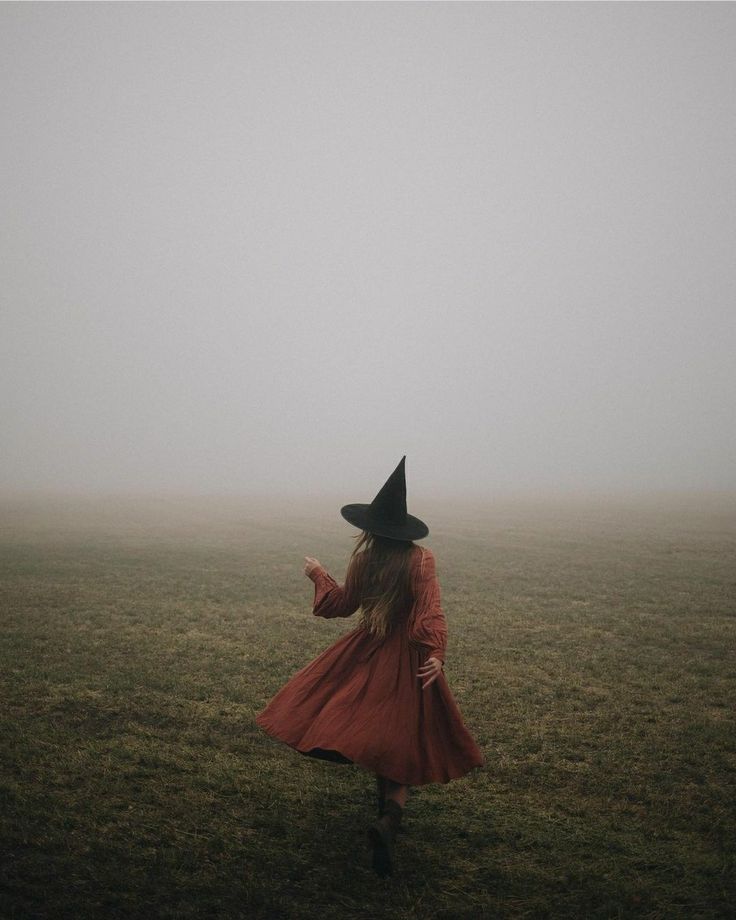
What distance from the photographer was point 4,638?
904 centimetres

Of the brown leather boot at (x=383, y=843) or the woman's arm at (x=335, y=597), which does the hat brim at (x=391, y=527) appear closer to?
the woman's arm at (x=335, y=597)

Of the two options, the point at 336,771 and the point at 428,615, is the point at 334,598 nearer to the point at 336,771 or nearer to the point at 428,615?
the point at 428,615

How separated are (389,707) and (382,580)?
946 millimetres

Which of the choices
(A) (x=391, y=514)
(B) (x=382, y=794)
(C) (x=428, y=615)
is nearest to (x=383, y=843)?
(B) (x=382, y=794)

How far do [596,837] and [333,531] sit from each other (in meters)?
24.1

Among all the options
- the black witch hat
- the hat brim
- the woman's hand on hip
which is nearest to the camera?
the woman's hand on hip

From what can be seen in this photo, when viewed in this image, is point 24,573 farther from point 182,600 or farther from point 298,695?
point 298,695

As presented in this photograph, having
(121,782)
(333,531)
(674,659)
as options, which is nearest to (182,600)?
(121,782)

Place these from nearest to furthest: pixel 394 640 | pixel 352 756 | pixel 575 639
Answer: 1. pixel 352 756
2. pixel 394 640
3. pixel 575 639

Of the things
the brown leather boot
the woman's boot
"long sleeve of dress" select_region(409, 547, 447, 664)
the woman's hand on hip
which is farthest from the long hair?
the brown leather boot

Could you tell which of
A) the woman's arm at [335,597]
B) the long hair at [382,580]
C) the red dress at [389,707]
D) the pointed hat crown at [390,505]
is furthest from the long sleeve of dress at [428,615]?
the woman's arm at [335,597]

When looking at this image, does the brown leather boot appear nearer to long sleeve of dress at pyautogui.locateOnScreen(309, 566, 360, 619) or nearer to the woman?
the woman

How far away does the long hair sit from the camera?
432cm

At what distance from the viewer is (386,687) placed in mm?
4156
